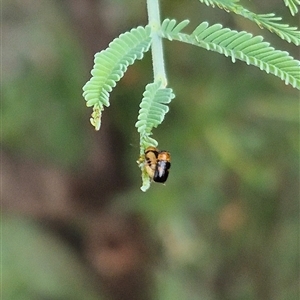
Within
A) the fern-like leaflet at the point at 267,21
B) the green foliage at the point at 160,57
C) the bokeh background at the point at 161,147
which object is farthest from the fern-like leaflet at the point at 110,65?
the bokeh background at the point at 161,147

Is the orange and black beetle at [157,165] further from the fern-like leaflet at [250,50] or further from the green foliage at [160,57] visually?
the fern-like leaflet at [250,50]

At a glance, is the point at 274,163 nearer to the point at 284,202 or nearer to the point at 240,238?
the point at 284,202

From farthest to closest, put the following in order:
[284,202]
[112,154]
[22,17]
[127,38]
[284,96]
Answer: [112,154]
[22,17]
[284,202]
[284,96]
[127,38]

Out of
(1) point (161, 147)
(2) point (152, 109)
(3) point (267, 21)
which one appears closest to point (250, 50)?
(3) point (267, 21)

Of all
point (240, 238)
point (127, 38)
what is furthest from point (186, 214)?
point (127, 38)

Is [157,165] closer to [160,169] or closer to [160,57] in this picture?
[160,169]
